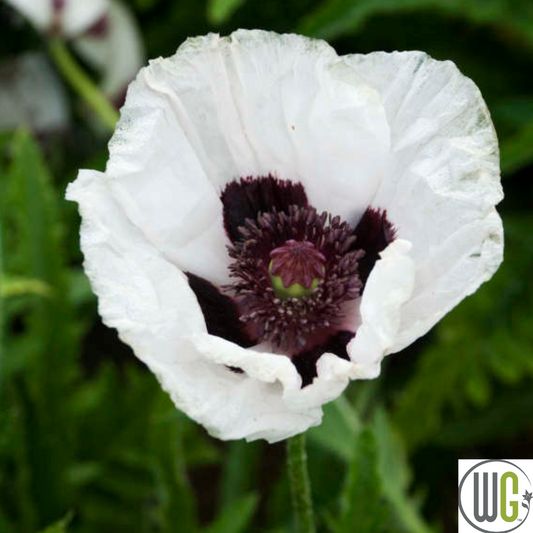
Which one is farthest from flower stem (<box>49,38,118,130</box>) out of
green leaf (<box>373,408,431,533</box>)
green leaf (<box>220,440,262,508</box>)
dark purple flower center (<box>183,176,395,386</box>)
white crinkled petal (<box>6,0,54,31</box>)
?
dark purple flower center (<box>183,176,395,386</box>)

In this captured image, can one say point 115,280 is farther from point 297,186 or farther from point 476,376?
point 476,376

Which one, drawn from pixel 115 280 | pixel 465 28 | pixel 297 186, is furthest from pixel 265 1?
pixel 115 280

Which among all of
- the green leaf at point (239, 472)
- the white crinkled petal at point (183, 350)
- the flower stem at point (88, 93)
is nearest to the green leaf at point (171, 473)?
the green leaf at point (239, 472)

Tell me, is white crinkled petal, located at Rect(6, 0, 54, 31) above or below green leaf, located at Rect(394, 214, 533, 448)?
above

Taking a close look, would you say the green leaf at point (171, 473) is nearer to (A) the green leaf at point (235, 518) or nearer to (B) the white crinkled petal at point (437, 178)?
(A) the green leaf at point (235, 518)

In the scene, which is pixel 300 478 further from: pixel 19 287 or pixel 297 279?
pixel 19 287

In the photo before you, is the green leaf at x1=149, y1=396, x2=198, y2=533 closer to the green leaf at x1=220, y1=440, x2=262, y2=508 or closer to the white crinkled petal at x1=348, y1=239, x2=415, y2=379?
the green leaf at x1=220, y1=440, x2=262, y2=508
